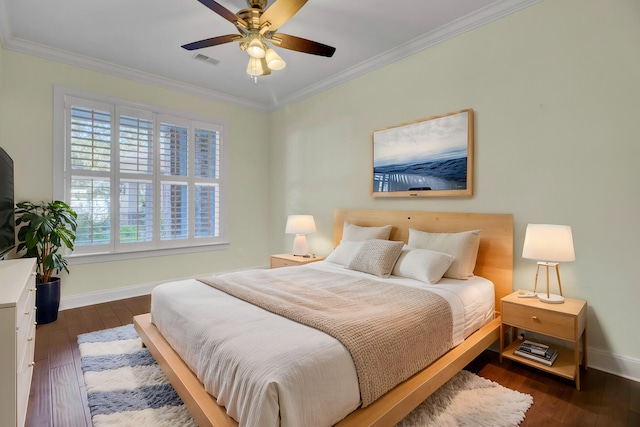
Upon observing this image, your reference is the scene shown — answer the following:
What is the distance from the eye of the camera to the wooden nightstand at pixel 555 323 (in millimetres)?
2037

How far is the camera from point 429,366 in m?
1.86

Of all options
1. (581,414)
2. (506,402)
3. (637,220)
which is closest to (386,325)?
(506,402)

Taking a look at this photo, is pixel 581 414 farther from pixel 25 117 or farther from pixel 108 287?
pixel 25 117

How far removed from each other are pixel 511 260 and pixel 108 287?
173 inches

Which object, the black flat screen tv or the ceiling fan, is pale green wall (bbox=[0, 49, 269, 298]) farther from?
the ceiling fan

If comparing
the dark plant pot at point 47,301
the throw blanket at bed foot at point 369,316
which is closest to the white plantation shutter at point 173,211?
the dark plant pot at point 47,301

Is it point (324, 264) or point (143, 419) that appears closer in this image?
point (143, 419)

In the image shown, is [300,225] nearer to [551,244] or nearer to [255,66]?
[255,66]

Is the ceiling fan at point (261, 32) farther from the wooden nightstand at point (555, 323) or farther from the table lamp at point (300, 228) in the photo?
A: the wooden nightstand at point (555, 323)

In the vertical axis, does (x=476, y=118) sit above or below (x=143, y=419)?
above

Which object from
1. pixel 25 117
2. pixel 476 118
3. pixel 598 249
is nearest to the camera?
pixel 598 249

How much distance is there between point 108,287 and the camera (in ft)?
12.6

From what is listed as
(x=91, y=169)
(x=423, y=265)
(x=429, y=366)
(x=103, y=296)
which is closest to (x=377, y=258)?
(x=423, y=265)

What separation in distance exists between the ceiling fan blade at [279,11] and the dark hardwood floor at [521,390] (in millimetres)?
2655
